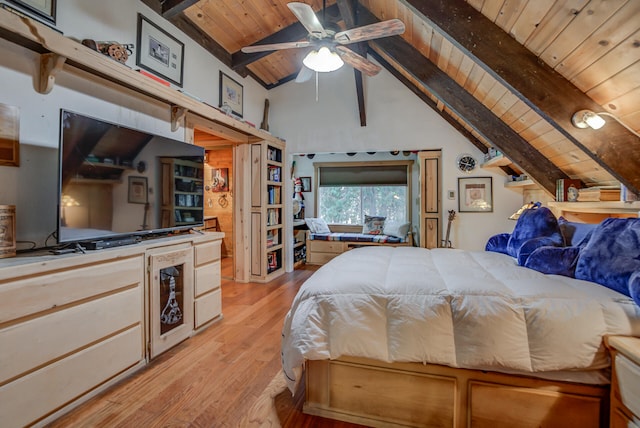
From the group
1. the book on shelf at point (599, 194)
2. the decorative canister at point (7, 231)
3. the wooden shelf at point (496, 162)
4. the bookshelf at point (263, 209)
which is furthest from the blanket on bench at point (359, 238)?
the decorative canister at point (7, 231)

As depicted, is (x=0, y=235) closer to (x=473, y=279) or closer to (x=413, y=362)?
(x=413, y=362)

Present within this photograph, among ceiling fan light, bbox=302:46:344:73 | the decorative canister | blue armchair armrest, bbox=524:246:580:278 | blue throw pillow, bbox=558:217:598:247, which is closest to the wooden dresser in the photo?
the decorative canister

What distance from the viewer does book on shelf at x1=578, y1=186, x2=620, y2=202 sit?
217cm

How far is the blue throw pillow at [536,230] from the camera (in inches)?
77.7

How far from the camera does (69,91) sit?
189cm

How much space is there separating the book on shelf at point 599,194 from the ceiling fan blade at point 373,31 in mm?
1995

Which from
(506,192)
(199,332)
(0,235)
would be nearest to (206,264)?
(199,332)

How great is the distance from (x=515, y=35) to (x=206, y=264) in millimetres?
2779

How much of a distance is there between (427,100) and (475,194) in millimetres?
1464

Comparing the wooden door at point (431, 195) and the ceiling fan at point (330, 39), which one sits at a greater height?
the ceiling fan at point (330, 39)

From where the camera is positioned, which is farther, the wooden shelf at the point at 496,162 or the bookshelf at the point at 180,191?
the wooden shelf at the point at 496,162

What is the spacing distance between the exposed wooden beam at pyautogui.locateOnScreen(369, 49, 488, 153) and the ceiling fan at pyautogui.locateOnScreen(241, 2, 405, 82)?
5.57 feet

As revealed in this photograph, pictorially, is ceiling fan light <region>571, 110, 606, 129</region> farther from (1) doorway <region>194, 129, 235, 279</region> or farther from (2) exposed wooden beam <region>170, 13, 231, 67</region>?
(1) doorway <region>194, 129, 235, 279</region>

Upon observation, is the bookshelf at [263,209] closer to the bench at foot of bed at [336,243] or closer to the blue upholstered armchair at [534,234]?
the bench at foot of bed at [336,243]
